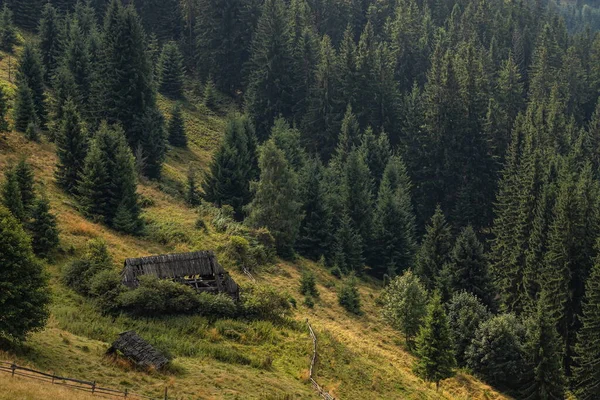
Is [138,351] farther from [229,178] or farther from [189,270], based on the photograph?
[229,178]

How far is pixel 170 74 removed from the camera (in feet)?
344

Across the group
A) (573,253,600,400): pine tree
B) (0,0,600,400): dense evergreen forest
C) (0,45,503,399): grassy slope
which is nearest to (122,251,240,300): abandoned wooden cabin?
(0,45,503,399): grassy slope

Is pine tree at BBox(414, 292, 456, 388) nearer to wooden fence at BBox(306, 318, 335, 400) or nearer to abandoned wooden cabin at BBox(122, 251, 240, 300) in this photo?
wooden fence at BBox(306, 318, 335, 400)

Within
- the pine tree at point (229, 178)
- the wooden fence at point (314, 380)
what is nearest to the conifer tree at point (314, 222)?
the pine tree at point (229, 178)

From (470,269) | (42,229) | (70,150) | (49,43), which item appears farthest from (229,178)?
(49,43)

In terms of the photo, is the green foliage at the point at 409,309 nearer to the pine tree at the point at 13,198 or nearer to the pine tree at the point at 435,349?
the pine tree at the point at 435,349

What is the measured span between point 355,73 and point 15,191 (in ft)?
227

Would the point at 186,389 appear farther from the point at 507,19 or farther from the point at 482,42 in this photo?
the point at 507,19

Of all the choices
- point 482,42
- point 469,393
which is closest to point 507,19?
point 482,42

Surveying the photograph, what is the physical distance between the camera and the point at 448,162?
95250 millimetres

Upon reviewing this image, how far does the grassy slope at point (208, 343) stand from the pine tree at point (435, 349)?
1073mm

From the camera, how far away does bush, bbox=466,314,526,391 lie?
5328 cm

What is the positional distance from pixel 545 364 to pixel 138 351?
34.6 meters

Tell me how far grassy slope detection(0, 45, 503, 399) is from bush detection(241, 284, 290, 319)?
153cm
